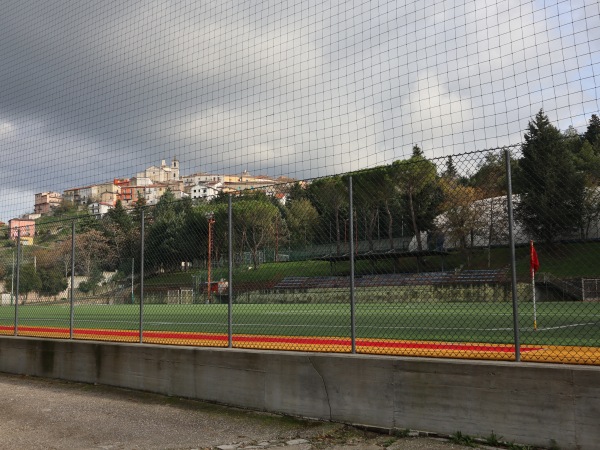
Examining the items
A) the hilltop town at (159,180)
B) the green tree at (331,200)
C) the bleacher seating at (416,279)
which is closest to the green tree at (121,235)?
the hilltop town at (159,180)

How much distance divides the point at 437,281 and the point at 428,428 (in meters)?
2.99

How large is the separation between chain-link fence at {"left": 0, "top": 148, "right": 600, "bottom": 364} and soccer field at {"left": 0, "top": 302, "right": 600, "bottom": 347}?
73 mm

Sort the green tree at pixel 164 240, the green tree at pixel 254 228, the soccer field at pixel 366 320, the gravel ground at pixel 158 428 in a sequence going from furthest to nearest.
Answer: the soccer field at pixel 366 320, the green tree at pixel 164 240, the green tree at pixel 254 228, the gravel ground at pixel 158 428

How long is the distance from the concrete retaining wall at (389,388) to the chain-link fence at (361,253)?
0.52m

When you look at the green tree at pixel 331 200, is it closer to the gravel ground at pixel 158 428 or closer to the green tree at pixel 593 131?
the gravel ground at pixel 158 428

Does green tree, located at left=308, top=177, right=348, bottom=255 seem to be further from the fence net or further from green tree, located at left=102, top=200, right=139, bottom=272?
green tree, located at left=102, top=200, right=139, bottom=272

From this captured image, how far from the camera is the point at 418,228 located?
23.3ft

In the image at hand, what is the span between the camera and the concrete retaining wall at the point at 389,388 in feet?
17.5

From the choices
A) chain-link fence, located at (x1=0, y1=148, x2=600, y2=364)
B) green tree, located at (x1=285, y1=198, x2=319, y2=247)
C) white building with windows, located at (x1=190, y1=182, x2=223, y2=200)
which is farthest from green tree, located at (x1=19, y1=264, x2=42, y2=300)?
green tree, located at (x1=285, y1=198, x2=319, y2=247)

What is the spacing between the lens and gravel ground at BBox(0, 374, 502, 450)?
5.99 metres

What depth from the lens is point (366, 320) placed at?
13656 mm

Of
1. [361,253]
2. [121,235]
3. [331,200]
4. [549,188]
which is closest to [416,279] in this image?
[361,253]

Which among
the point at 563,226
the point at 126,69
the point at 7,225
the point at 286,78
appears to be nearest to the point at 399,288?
the point at 563,226

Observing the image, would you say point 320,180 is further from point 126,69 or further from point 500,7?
point 126,69
